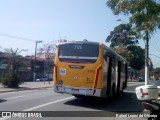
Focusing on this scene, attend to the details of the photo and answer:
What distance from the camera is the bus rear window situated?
55.7 feet

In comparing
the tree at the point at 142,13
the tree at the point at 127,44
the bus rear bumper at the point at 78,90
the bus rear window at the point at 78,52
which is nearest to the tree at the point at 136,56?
the tree at the point at 127,44

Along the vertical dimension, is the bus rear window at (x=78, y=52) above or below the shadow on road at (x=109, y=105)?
above

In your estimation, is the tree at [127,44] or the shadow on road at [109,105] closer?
the shadow on road at [109,105]

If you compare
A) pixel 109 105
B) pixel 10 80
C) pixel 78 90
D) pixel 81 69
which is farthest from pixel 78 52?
pixel 10 80

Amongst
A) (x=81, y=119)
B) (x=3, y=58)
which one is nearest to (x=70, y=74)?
(x=81, y=119)

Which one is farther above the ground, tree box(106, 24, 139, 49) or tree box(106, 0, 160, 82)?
tree box(106, 24, 139, 49)

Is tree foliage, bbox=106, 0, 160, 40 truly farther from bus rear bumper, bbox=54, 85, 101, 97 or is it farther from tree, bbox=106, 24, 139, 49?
tree, bbox=106, 24, 139, 49

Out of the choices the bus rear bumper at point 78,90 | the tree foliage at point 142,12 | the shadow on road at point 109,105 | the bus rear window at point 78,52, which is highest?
the tree foliage at point 142,12

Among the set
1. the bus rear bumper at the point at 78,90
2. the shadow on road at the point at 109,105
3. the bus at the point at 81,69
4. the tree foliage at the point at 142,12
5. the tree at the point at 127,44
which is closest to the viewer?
the tree foliage at the point at 142,12

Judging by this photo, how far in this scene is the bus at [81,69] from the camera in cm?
1666

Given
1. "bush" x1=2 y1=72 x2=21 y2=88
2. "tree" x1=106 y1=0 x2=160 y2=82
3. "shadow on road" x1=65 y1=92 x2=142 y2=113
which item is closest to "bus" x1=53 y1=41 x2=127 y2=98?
"shadow on road" x1=65 y1=92 x2=142 y2=113

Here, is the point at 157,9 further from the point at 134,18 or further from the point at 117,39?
the point at 117,39

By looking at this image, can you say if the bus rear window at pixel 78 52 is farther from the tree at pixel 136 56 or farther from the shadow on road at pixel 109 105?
the tree at pixel 136 56

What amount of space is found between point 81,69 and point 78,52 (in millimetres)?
946
